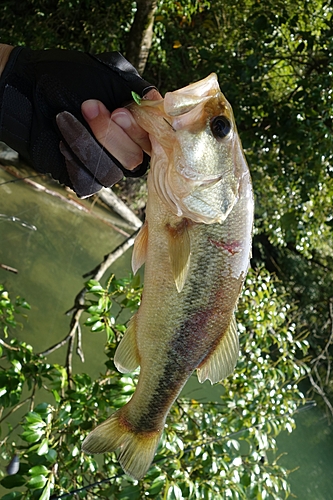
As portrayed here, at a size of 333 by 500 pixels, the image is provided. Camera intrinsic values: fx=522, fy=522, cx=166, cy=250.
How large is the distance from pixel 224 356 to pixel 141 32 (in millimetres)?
5496

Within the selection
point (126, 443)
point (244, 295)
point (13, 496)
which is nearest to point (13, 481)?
point (13, 496)

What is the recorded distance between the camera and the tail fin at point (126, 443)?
5.18 ft

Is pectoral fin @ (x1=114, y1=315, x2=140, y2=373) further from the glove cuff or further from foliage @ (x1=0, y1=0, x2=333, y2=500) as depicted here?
foliage @ (x1=0, y1=0, x2=333, y2=500)

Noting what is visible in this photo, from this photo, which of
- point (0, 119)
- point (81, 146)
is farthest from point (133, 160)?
point (0, 119)

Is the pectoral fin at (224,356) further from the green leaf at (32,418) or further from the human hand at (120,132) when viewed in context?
the green leaf at (32,418)

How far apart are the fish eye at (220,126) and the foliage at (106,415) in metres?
1.49

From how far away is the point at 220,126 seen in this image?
1.43m

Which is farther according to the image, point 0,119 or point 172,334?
point 0,119

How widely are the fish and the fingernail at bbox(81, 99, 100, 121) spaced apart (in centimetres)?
15

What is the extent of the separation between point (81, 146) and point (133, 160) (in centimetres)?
16

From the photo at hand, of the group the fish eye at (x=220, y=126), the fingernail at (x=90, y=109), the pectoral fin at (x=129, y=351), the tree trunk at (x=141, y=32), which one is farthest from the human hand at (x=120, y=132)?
the tree trunk at (x=141, y=32)

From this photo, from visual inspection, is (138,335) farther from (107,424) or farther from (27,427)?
(27,427)

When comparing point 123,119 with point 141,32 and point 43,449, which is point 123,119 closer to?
point 43,449

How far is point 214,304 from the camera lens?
1530 mm
